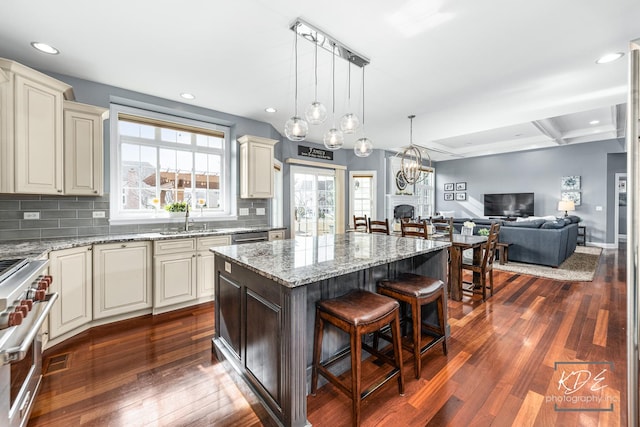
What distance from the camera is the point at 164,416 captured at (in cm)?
164

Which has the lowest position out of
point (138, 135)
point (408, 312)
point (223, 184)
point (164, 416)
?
point (164, 416)

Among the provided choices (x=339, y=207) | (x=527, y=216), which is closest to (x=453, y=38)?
(x=339, y=207)

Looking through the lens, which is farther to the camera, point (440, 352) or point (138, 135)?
point (138, 135)

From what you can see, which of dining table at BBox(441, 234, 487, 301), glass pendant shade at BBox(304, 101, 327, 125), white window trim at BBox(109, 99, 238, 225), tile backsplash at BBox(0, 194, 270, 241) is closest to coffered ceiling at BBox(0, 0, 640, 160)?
white window trim at BBox(109, 99, 238, 225)

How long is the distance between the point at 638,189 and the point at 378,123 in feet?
13.5

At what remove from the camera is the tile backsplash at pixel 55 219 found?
267 cm

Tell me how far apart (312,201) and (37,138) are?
179 inches

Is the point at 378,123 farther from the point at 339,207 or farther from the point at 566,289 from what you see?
the point at 566,289

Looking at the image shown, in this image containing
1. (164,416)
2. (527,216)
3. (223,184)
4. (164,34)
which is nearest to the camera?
(164,416)

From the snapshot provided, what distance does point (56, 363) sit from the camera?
84.6 inches

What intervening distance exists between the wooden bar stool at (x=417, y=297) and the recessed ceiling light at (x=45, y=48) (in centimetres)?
349

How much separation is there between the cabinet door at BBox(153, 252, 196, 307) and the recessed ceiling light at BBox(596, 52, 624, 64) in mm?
4799

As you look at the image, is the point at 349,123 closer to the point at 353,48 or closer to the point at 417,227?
the point at 353,48

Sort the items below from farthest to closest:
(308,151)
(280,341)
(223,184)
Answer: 1. (308,151)
2. (223,184)
3. (280,341)
